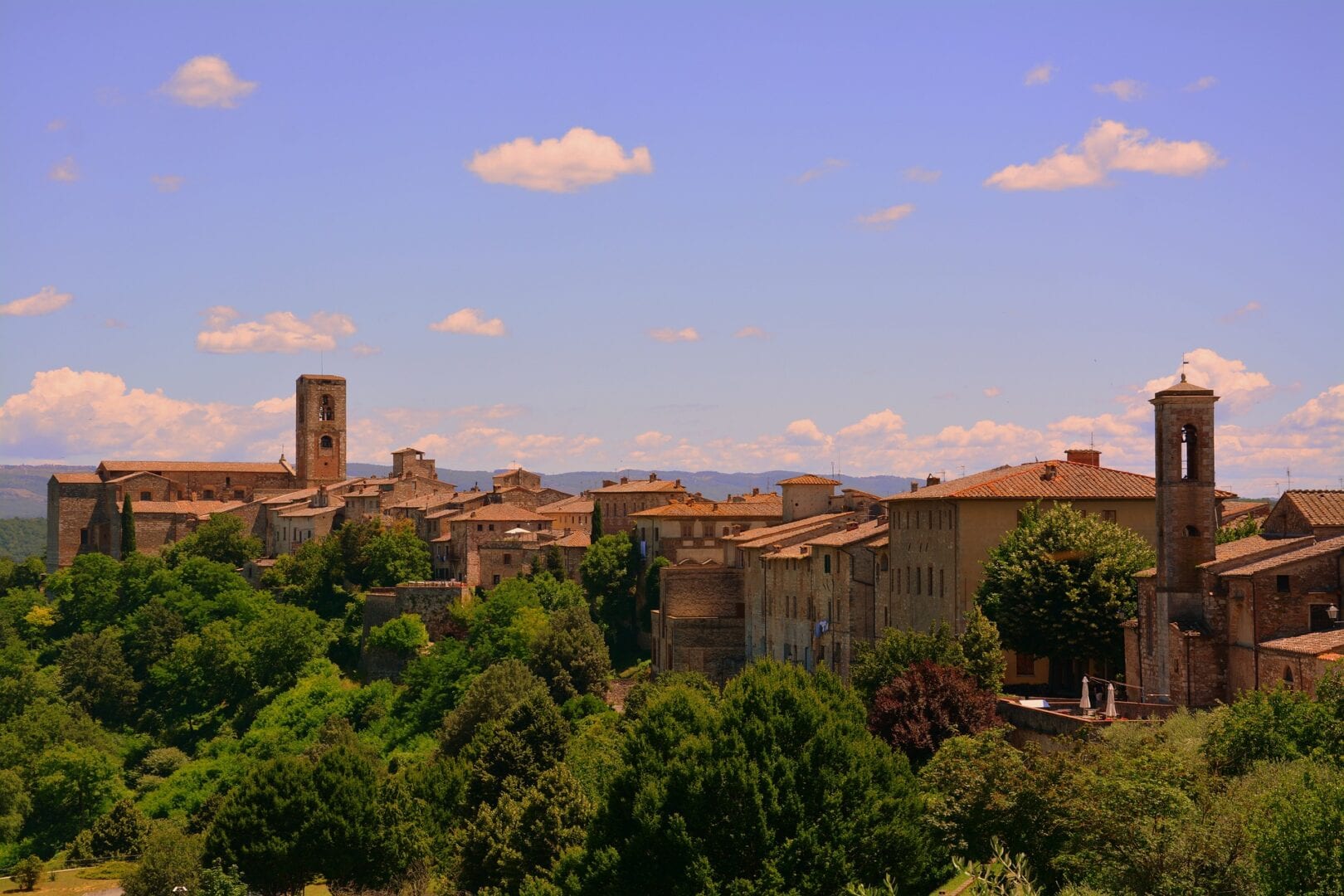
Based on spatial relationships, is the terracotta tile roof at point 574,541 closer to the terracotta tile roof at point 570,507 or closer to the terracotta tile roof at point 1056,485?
the terracotta tile roof at point 570,507

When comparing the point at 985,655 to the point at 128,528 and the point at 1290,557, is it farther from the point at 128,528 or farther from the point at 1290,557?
the point at 128,528

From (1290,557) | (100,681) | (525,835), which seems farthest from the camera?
(100,681)

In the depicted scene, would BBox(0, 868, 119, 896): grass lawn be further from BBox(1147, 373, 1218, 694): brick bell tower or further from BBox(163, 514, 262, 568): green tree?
BBox(163, 514, 262, 568): green tree

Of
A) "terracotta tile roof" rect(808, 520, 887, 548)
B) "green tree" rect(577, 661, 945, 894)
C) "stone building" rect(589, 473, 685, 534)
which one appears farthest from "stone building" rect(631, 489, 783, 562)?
"green tree" rect(577, 661, 945, 894)

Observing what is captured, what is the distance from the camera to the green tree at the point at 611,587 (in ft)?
267

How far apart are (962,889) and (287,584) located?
235 ft

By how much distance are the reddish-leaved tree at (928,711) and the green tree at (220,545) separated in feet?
233

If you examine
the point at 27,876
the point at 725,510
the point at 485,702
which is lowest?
the point at 27,876

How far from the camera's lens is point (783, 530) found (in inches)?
2778

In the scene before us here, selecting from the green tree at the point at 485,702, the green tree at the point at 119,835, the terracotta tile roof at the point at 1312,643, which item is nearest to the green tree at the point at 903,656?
the terracotta tile roof at the point at 1312,643

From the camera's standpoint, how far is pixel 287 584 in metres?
96.4

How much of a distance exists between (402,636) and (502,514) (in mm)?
12970

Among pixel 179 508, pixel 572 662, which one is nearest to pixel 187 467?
pixel 179 508

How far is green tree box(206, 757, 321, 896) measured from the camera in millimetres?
47250
